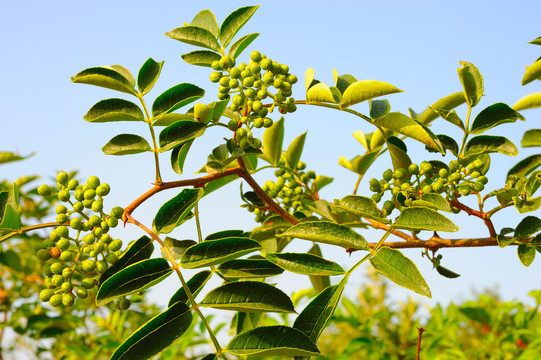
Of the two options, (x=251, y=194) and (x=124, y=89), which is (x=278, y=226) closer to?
(x=251, y=194)

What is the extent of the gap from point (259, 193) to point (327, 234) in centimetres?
47

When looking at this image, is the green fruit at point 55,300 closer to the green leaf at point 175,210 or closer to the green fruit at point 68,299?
the green fruit at point 68,299

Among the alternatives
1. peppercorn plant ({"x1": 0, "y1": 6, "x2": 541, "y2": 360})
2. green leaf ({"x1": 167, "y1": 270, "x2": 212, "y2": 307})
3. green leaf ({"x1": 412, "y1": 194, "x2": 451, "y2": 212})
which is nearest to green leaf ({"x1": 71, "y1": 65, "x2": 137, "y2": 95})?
peppercorn plant ({"x1": 0, "y1": 6, "x2": 541, "y2": 360})

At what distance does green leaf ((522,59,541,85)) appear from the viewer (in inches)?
66.1

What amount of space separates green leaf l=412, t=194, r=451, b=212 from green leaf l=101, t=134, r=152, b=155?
829 millimetres

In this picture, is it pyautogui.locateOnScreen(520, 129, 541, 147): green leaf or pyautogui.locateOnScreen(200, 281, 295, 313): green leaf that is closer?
pyautogui.locateOnScreen(200, 281, 295, 313): green leaf

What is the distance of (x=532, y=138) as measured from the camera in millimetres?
1874

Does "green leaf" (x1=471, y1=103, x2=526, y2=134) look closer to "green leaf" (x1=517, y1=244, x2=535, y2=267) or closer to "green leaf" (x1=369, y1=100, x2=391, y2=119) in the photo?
"green leaf" (x1=369, y1=100, x2=391, y2=119)

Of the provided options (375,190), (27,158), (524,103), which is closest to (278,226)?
(375,190)

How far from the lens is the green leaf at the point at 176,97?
1.54 meters

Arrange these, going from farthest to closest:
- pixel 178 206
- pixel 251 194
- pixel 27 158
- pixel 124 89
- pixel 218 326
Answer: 1. pixel 218 326
2. pixel 27 158
3. pixel 251 194
4. pixel 124 89
5. pixel 178 206

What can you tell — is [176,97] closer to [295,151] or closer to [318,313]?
[295,151]

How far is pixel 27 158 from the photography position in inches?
107

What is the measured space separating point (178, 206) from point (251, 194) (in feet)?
1.94
